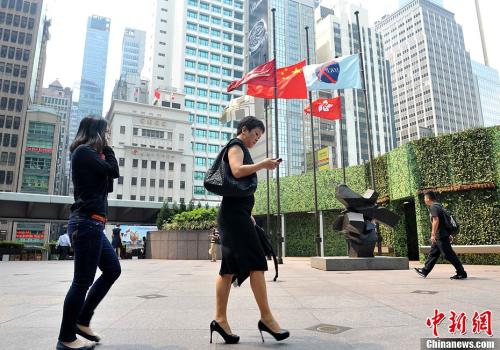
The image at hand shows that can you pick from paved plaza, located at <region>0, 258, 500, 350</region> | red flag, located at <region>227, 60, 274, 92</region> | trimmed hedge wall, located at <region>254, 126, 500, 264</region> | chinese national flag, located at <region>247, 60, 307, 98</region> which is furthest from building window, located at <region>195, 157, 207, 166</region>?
paved plaza, located at <region>0, 258, 500, 350</region>

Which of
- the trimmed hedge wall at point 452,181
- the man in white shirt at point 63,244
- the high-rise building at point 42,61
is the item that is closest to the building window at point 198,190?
the man in white shirt at point 63,244

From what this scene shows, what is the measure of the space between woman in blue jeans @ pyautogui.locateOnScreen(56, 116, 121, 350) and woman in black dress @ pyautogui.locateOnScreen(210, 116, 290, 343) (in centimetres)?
99

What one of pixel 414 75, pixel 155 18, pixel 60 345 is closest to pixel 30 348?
pixel 60 345

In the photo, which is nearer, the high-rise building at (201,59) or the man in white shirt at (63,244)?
the man in white shirt at (63,244)

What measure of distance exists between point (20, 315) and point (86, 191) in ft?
7.19

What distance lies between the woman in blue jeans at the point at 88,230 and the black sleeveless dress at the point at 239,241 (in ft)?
3.30

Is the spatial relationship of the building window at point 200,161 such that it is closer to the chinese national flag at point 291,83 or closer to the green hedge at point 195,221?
the green hedge at point 195,221

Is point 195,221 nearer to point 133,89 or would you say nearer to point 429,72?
point 133,89

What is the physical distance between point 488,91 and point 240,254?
179 m

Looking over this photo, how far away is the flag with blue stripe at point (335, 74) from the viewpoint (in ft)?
49.6

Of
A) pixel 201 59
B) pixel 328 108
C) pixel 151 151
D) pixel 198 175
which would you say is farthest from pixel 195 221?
pixel 201 59

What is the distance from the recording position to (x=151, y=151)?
70062 millimetres

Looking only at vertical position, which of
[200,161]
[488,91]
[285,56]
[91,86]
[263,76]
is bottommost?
[263,76]

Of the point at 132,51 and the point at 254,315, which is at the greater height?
the point at 132,51
